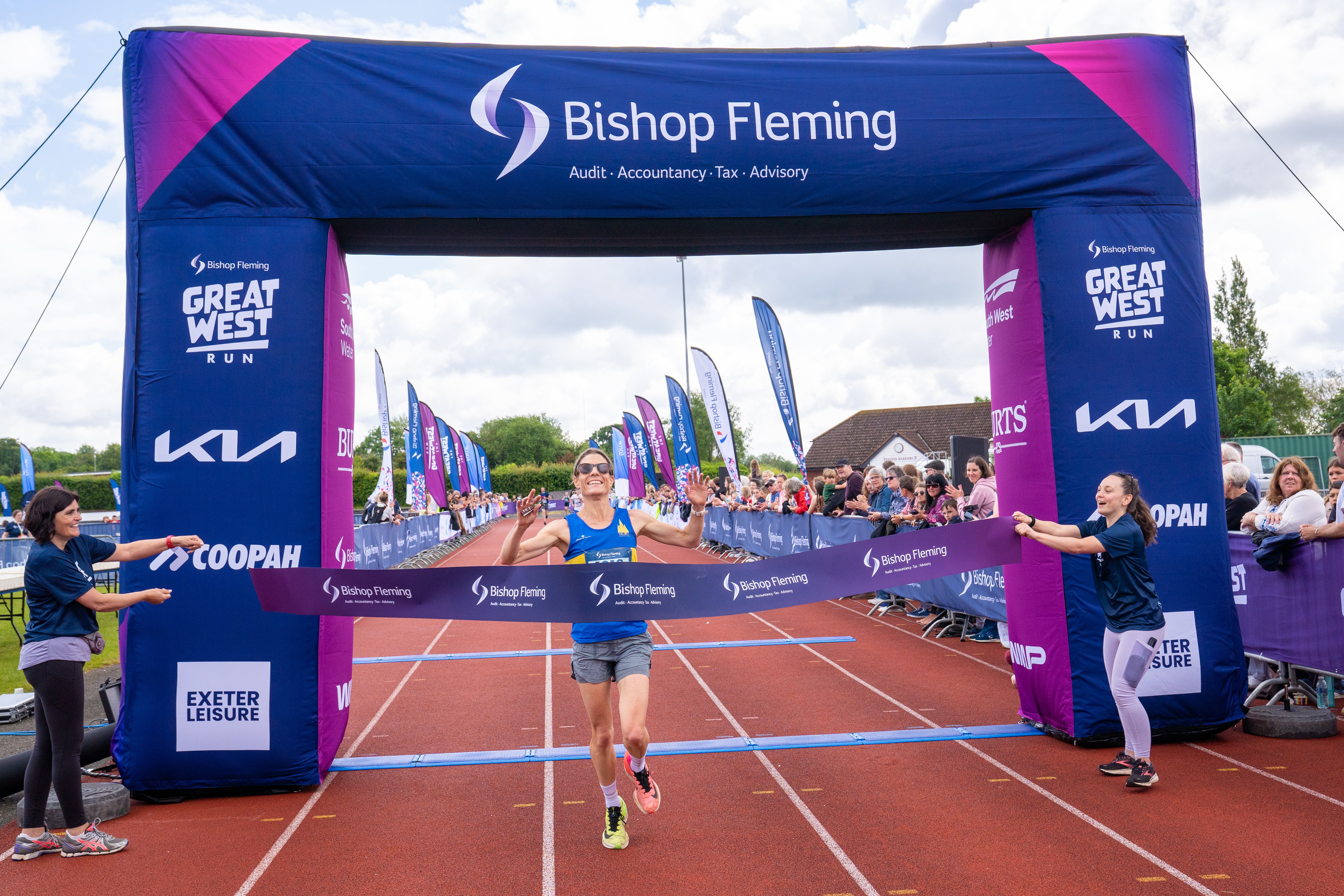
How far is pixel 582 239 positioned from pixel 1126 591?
423cm

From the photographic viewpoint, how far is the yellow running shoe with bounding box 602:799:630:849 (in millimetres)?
4539

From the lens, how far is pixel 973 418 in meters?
62.5

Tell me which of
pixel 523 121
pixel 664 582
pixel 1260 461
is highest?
pixel 523 121

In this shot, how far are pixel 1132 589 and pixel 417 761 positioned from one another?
15.3 ft

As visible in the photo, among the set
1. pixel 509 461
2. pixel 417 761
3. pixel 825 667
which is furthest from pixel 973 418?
pixel 509 461

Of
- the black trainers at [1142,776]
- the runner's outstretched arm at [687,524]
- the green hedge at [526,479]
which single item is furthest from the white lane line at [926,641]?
the green hedge at [526,479]

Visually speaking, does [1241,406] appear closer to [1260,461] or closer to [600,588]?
[1260,461]

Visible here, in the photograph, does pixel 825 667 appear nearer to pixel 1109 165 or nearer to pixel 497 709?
pixel 497 709

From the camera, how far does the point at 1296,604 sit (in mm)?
6785

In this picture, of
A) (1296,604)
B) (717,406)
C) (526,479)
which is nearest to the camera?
(1296,604)

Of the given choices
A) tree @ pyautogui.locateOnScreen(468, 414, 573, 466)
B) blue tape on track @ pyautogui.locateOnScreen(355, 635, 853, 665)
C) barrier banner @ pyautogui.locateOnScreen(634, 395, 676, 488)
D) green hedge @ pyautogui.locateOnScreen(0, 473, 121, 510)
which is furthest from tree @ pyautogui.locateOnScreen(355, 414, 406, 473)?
blue tape on track @ pyautogui.locateOnScreen(355, 635, 853, 665)

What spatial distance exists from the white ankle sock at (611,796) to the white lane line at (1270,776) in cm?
387

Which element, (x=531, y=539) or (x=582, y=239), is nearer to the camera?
(x=531, y=539)

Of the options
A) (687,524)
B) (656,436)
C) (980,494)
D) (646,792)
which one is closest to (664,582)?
(687,524)
